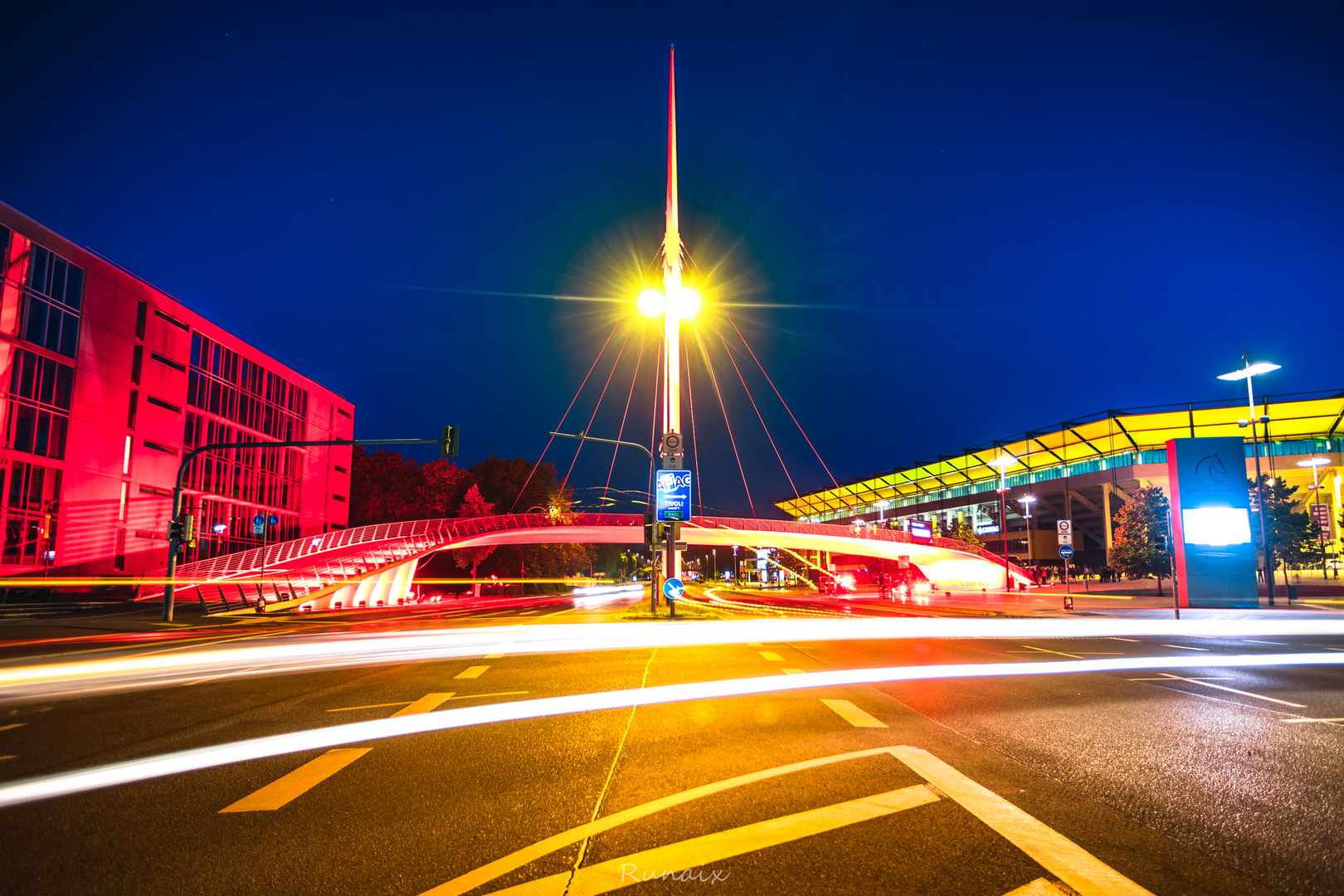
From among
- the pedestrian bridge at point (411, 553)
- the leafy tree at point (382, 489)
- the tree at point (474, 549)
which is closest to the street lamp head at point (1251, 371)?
the pedestrian bridge at point (411, 553)

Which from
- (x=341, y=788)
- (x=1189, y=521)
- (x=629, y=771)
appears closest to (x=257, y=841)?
(x=341, y=788)

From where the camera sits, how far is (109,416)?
144ft

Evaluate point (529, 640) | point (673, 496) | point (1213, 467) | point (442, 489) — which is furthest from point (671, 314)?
point (442, 489)

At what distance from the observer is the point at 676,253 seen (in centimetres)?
3225

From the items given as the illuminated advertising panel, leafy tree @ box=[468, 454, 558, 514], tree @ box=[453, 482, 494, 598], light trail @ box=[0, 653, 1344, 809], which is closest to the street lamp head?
the illuminated advertising panel

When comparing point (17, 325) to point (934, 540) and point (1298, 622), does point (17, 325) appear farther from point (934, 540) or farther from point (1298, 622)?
point (934, 540)

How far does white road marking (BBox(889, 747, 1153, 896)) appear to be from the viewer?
3373mm

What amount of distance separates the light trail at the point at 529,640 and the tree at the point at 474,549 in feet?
144

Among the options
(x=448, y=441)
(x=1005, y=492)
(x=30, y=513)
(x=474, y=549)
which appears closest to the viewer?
(x=448, y=441)

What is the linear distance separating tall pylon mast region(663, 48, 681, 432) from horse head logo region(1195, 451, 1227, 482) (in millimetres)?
22289

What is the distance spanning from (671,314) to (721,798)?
27.6m

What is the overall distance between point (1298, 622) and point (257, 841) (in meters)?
30.0

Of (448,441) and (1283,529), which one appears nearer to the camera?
(448,441)

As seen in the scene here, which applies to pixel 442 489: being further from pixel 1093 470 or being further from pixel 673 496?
pixel 1093 470
